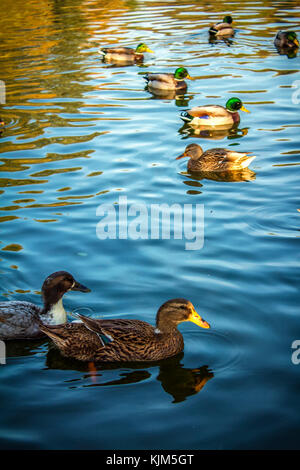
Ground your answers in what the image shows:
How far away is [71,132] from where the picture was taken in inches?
552

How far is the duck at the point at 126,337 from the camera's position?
6453 millimetres

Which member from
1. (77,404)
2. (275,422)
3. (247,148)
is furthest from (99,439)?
(247,148)

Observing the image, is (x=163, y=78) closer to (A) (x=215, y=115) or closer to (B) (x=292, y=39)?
(A) (x=215, y=115)

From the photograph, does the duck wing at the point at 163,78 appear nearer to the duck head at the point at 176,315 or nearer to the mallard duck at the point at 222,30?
the mallard duck at the point at 222,30

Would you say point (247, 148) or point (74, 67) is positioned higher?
point (74, 67)

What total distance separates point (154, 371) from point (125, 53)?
14.9 metres

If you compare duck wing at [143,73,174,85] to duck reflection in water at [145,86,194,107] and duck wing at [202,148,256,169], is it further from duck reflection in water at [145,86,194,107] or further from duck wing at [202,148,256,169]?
duck wing at [202,148,256,169]

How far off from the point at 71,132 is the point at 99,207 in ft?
14.0

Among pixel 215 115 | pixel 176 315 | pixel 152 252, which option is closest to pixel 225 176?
pixel 215 115

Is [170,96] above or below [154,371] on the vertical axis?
above

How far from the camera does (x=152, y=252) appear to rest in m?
8.63

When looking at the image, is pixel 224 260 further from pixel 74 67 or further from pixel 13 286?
pixel 74 67
